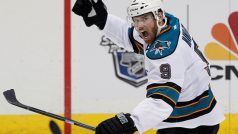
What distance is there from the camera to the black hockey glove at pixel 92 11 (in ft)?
9.38

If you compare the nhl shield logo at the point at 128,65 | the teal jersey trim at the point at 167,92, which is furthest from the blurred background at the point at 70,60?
the teal jersey trim at the point at 167,92

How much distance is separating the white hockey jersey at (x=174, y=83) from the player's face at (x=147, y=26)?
4 centimetres

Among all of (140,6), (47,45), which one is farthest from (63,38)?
(140,6)

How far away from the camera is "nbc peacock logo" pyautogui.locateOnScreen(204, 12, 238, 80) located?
13.4 feet

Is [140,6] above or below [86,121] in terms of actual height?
above

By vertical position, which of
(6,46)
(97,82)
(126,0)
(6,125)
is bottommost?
(6,125)

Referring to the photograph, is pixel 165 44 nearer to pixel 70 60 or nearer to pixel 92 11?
pixel 92 11

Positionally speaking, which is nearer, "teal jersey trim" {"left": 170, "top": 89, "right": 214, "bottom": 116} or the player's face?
the player's face

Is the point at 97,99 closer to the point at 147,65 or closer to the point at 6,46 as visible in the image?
the point at 6,46

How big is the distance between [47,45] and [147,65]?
5.33 feet

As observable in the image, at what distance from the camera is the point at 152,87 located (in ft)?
7.48

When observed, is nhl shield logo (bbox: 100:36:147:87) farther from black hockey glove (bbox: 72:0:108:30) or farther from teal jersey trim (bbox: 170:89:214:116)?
teal jersey trim (bbox: 170:89:214:116)

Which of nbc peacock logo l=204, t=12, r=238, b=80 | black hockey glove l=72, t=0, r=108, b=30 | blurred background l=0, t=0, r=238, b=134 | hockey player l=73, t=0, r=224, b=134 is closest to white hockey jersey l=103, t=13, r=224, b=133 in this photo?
hockey player l=73, t=0, r=224, b=134

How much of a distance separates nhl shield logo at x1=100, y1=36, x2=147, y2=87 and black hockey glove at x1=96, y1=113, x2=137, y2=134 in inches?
71.0
